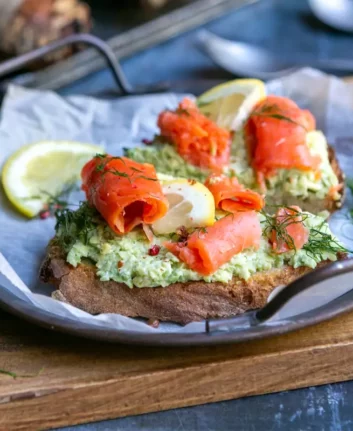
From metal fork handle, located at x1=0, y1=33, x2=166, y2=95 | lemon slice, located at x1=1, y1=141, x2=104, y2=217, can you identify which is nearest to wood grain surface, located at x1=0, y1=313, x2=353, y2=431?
lemon slice, located at x1=1, y1=141, x2=104, y2=217

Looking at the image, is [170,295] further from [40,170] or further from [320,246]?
[40,170]

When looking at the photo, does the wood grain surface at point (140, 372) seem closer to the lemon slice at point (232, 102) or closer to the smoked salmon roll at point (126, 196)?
the smoked salmon roll at point (126, 196)

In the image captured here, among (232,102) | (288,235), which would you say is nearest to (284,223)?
(288,235)

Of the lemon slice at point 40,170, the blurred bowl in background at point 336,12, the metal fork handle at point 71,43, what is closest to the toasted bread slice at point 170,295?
the lemon slice at point 40,170

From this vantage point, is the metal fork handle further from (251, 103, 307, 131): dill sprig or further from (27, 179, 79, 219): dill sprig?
(251, 103, 307, 131): dill sprig

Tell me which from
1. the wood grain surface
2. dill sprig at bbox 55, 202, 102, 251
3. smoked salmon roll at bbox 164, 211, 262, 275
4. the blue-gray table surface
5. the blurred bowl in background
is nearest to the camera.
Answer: the wood grain surface

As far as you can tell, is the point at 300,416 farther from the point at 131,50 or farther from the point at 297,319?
the point at 131,50
